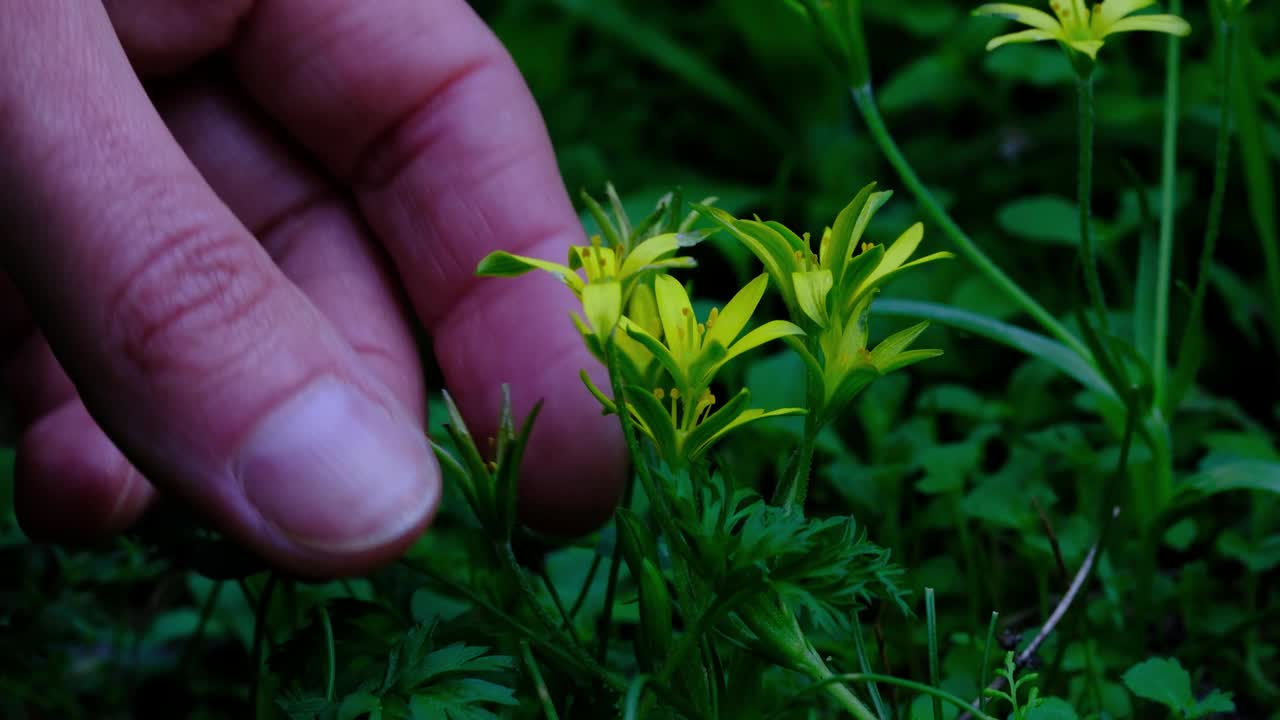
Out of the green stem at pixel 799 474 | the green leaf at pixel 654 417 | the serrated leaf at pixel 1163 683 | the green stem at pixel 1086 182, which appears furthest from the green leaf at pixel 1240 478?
the green leaf at pixel 654 417

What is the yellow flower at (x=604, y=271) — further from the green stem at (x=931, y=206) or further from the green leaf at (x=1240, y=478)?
the green leaf at (x=1240, y=478)

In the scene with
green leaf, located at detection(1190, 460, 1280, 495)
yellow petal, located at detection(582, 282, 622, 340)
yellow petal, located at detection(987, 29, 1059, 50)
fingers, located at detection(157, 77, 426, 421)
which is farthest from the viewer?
fingers, located at detection(157, 77, 426, 421)

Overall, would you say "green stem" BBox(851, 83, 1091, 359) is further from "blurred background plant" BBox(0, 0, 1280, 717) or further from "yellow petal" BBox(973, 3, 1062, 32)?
"yellow petal" BBox(973, 3, 1062, 32)

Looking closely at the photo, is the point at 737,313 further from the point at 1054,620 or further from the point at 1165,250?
the point at 1165,250

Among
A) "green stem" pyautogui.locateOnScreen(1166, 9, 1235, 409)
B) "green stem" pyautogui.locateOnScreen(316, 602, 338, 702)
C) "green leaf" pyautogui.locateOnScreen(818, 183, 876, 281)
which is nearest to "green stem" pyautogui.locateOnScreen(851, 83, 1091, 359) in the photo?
"green stem" pyautogui.locateOnScreen(1166, 9, 1235, 409)

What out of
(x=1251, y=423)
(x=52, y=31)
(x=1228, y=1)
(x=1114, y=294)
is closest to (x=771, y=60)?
(x=1114, y=294)

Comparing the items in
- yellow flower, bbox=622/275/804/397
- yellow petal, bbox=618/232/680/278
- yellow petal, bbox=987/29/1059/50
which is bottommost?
yellow flower, bbox=622/275/804/397
